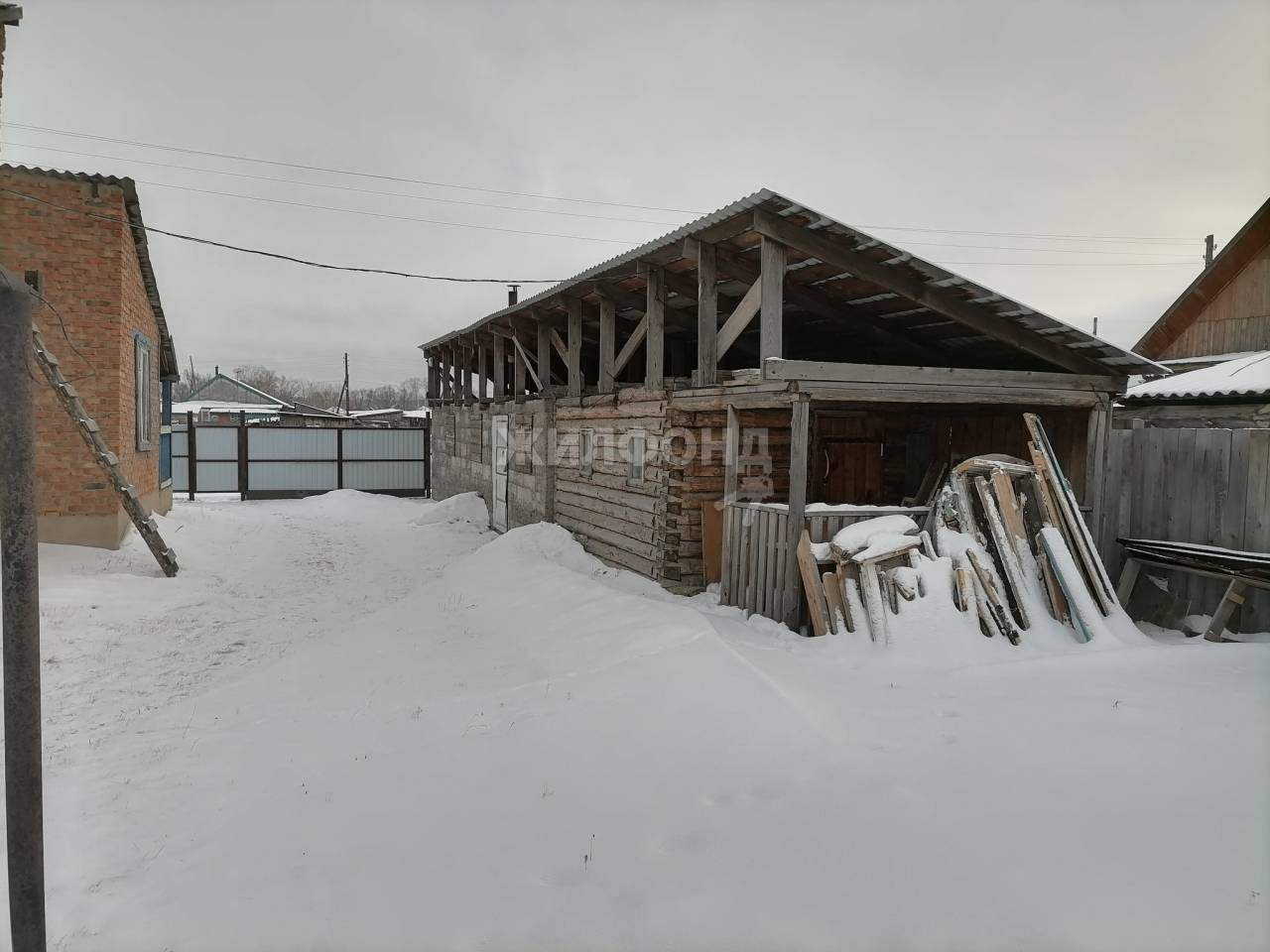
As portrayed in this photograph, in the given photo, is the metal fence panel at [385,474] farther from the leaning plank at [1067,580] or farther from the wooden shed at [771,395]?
the leaning plank at [1067,580]

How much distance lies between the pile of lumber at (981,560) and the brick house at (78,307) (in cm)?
1060

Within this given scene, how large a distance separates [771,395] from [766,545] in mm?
1651

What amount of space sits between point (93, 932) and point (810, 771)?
3.63 meters

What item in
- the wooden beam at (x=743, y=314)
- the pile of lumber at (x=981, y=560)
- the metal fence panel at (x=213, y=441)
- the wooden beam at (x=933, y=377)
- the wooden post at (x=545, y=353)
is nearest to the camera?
the pile of lumber at (x=981, y=560)

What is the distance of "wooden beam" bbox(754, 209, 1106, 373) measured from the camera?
7.34 meters

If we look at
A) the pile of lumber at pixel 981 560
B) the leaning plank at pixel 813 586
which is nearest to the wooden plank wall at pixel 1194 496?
the pile of lumber at pixel 981 560

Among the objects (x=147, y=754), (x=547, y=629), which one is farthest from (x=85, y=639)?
(x=547, y=629)

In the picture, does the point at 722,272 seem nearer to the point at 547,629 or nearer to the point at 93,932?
the point at 547,629

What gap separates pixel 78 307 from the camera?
1080 centimetres

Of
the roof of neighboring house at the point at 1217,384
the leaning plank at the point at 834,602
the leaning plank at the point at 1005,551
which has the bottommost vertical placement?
the leaning plank at the point at 834,602

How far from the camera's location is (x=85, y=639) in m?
7.39

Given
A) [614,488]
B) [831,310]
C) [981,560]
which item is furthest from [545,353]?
[981,560]

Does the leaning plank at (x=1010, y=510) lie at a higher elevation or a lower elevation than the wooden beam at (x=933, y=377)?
lower

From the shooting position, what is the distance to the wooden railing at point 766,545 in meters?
7.43
